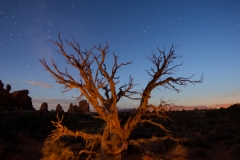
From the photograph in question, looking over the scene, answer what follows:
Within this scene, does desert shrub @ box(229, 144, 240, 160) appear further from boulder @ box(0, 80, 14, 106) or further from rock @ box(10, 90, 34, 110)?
rock @ box(10, 90, 34, 110)

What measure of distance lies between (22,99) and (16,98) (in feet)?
5.90

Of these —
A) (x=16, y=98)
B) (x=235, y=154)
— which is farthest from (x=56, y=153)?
(x=16, y=98)

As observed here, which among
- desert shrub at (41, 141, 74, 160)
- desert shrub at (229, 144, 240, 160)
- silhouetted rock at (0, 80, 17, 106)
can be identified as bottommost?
desert shrub at (229, 144, 240, 160)

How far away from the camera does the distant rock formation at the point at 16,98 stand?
66938mm

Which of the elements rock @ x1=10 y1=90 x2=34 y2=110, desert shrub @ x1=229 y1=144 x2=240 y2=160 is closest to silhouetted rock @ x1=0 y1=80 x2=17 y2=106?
rock @ x1=10 y1=90 x2=34 y2=110

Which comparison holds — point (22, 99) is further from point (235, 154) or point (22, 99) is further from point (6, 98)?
point (235, 154)

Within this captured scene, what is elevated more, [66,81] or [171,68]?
[171,68]

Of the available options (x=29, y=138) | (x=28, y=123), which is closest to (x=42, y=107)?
(x=28, y=123)

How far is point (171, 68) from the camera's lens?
10.3 metres

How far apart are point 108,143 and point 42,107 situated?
5776 centimetres

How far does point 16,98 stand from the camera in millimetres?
70062

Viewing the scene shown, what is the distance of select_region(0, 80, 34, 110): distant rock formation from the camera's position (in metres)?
66.9

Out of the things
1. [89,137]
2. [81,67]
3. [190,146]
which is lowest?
[190,146]

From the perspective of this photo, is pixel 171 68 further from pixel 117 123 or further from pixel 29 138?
pixel 29 138
